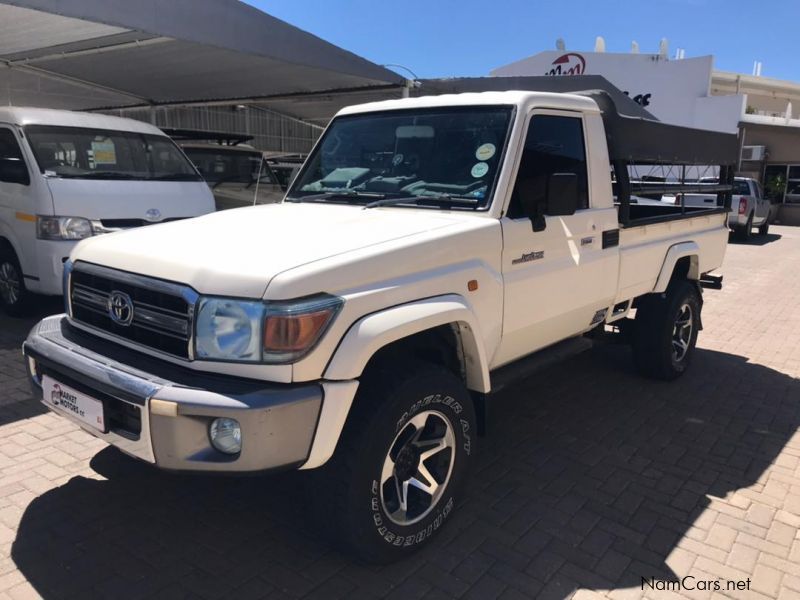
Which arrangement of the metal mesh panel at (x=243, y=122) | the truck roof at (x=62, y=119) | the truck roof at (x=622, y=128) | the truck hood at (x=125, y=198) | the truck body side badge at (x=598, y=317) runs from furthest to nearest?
the metal mesh panel at (x=243, y=122) < the truck roof at (x=62, y=119) < the truck hood at (x=125, y=198) < the truck body side badge at (x=598, y=317) < the truck roof at (x=622, y=128)

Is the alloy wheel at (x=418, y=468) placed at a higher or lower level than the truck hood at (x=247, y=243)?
lower

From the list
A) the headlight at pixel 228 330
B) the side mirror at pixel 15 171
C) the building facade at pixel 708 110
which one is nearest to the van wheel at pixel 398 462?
Answer: the headlight at pixel 228 330

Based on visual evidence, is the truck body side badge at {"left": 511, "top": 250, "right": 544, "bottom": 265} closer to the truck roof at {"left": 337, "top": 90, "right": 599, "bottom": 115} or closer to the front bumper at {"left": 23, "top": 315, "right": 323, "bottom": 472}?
the truck roof at {"left": 337, "top": 90, "right": 599, "bottom": 115}

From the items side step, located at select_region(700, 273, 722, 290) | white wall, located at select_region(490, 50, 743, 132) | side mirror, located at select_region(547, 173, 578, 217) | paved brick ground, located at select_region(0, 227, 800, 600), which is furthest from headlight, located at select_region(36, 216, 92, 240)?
white wall, located at select_region(490, 50, 743, 132)

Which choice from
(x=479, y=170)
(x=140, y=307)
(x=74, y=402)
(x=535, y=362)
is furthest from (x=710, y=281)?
(x=74, y=402)

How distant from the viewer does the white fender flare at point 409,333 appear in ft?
8.18

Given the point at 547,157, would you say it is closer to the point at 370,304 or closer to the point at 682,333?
the point at 370,304

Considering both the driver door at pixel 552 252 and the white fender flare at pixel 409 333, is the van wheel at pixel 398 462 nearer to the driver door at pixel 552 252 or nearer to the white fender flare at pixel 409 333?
the white fender flare at pixel 409 333

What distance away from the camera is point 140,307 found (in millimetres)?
2744

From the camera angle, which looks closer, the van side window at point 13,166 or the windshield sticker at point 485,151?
the windshield sticker at point 485,151

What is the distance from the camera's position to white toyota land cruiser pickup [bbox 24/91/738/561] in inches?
95.1

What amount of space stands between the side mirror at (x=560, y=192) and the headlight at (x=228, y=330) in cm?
175

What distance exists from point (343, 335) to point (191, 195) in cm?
507

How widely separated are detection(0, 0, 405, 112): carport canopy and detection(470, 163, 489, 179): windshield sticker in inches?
233
